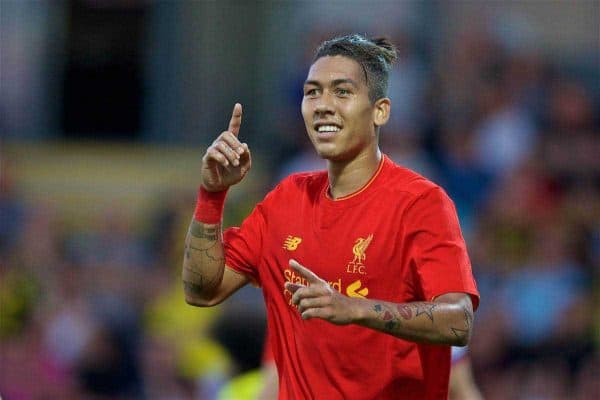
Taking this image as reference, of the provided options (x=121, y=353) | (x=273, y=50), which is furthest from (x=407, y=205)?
(x=273, y=50)

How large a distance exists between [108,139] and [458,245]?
8208 mm

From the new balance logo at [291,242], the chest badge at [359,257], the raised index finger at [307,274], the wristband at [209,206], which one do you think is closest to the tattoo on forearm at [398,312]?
the raised index finger at [307,274]

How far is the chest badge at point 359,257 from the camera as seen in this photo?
4961mm

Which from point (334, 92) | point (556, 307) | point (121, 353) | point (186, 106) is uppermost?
point (334, 92)

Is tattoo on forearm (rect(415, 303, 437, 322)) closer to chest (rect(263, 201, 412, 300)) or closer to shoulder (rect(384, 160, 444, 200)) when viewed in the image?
chest (rect(263, 201, 412, 300))

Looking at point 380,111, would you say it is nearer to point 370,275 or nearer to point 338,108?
point 338,108

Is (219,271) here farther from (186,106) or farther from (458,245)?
(186,106)

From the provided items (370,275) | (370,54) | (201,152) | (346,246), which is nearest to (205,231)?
(346,246)

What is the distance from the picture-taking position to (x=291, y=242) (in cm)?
517

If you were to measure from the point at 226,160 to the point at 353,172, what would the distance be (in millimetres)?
510

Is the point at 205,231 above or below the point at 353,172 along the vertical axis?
below

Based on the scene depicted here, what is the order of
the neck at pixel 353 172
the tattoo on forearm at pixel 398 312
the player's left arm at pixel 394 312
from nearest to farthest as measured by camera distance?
the player's left arm at pixel 394 312, the tattoo on forearm at pixel 398 312, the neck at pixel 353 172

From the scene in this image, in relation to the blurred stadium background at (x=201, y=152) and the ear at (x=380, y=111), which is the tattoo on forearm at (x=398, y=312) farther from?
the blurred stadium background at (x=201, y=152)

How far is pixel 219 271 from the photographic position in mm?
5250
